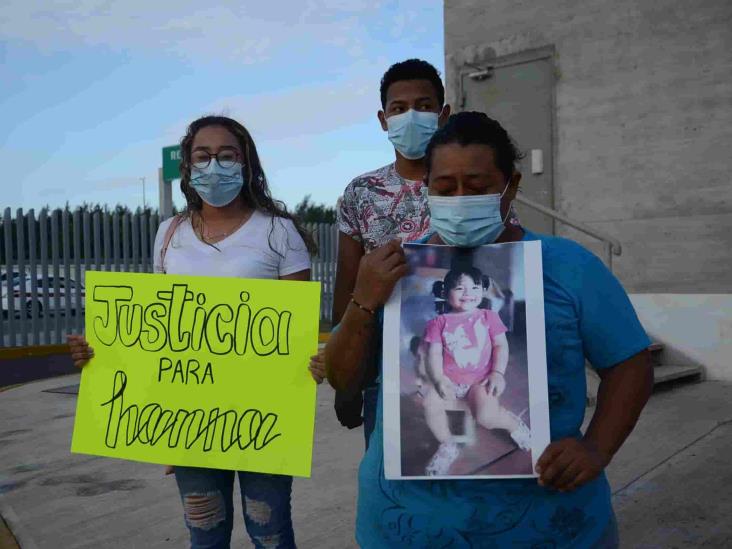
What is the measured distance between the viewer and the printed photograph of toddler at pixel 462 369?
1.40 metres

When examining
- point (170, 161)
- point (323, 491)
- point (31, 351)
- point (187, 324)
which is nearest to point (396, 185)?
point (187, 324)

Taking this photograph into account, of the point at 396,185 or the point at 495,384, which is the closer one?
the point at 495,384

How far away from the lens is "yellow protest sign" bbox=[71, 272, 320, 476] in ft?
7.32

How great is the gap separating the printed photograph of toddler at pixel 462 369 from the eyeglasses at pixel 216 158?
1.14 metres

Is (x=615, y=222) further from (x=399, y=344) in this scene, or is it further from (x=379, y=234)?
(x=399, y=344)

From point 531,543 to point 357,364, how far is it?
1.51 ft

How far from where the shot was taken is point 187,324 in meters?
2.32

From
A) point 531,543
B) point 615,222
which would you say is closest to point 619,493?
point 531,543

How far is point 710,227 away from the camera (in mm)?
7449

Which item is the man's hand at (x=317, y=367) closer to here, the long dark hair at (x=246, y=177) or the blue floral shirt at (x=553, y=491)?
the long dark hair at (x=246, y=177)

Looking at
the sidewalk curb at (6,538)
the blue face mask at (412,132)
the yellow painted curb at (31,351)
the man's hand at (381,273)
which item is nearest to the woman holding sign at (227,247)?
the blue face mask at (412,132)

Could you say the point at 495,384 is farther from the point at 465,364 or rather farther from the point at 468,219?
the point at 468,219

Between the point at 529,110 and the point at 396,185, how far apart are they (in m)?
6.71

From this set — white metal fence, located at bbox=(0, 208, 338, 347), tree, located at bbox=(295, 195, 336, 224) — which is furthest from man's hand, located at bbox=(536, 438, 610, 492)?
tree, located at bbox=(295, 195, 336, 224)
